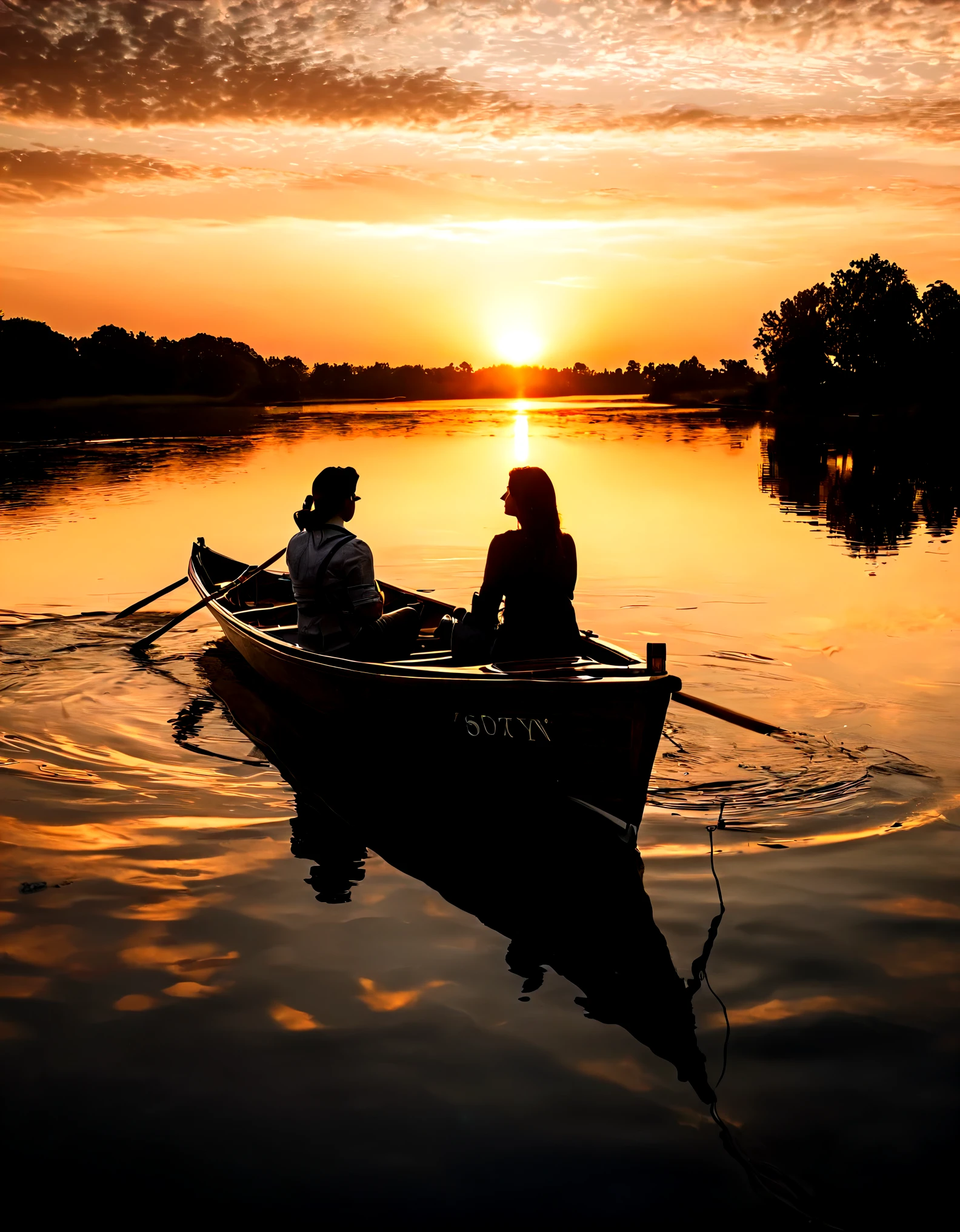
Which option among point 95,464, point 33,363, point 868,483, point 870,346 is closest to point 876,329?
point 870,346

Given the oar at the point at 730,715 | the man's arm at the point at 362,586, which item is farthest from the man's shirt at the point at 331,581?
the oar at the point at 730,715

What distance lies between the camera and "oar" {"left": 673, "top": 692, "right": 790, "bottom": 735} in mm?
6977

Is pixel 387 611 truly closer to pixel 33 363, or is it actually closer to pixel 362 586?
pixel 362 586

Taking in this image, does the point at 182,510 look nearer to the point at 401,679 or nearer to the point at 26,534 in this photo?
the point at 26,534

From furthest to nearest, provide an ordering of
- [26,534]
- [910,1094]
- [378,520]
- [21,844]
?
[378,520], [26,534], [21,844], [910,1094]

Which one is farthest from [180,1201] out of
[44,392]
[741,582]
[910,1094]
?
[44,392]

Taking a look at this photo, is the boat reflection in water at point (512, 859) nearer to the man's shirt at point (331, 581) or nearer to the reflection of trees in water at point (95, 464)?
the man's shirt at point (331, 581)

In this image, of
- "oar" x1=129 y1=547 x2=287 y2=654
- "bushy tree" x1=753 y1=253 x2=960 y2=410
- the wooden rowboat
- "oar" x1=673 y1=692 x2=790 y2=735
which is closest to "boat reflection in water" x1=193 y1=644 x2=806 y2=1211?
the wooden rowboat

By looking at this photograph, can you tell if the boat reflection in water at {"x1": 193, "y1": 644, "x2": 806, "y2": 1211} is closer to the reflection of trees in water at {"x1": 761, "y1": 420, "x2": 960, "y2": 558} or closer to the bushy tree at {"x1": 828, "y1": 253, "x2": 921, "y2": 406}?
the reflection of trees in water at {"x1": 761, "y1": 420, "x2": 960, "y2": 558}

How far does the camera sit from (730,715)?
23.8ft

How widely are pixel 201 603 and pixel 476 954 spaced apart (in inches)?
390

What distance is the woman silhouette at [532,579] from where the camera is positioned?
25.2ft

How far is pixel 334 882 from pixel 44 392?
12051 centimetres

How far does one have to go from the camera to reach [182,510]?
98.6 ft
